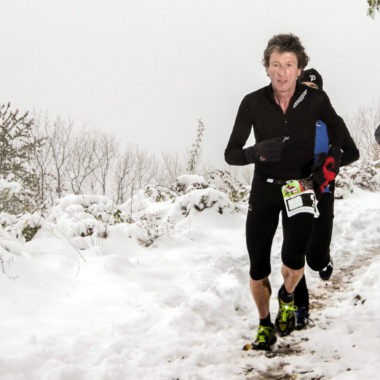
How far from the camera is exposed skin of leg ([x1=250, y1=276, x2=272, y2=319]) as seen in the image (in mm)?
2852

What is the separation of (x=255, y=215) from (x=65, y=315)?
68.8 inches

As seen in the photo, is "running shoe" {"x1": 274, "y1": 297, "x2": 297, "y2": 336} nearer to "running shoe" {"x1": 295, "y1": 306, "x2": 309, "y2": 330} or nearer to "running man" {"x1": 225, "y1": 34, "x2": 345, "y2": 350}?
"running man" {"x1": 225, "y1": 34, "x2": 345, "y2": 350}

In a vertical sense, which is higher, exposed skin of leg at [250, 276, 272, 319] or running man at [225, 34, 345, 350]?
running man at [225, 34, 345, 350]

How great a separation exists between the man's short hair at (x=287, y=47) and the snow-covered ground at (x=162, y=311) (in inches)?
80.9

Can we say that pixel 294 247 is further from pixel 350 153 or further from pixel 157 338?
pixel 157 338

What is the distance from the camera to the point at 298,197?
8.76ft

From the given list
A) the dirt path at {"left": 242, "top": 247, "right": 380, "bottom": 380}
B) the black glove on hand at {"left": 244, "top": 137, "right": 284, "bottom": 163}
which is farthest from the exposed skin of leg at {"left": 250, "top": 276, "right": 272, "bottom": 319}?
the black glove on hand at {"left": 244, "top": 137, "right": 284, "bottom": 163}

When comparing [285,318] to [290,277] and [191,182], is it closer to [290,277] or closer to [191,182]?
[290,277]

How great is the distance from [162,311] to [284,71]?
2.18 m

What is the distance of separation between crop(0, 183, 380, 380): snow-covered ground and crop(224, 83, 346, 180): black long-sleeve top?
126 centimetres

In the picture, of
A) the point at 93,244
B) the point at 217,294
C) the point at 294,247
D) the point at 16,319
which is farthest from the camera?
the point at 93,244

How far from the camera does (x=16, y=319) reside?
9.66 ft

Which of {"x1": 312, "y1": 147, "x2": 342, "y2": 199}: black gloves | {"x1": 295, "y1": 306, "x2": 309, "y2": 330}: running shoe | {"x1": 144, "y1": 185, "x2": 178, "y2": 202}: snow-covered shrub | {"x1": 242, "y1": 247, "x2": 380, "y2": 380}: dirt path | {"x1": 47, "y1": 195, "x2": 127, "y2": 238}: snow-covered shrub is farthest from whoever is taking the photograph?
{"x1": 144, "y1": 185, "x2": 178, "y2": 202}: snow-covered shrub

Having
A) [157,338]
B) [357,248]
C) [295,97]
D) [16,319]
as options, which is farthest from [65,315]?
[357,248]
